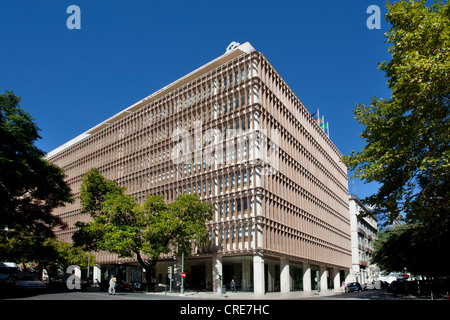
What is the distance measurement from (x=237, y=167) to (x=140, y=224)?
45.0 feet

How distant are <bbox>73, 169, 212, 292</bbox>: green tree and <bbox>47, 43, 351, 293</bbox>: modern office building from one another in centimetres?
509

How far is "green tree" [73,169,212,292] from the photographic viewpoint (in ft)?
135

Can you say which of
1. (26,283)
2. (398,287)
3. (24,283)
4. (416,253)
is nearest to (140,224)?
(26,283)

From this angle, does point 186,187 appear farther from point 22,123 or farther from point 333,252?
point 333,252

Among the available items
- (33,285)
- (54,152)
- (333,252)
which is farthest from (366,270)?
(33,285)

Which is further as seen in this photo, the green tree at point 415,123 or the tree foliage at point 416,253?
the tree foliage at point 416,253

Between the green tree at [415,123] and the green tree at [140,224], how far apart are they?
21.7 metres

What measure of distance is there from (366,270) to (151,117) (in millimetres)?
73430

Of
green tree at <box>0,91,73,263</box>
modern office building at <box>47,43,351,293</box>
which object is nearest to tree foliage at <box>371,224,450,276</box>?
modern office building at <box>47,43,351,293</box>

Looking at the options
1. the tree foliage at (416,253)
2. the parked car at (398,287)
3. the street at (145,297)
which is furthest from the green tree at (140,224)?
the parked car at (398,287)

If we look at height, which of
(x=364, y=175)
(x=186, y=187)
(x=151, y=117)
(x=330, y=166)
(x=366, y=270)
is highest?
(x=151, y=117)

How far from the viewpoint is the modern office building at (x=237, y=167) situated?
47.9m

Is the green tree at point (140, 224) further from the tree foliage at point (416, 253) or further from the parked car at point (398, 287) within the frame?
the parked car at point (398, 287)

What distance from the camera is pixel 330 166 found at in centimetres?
7781
